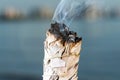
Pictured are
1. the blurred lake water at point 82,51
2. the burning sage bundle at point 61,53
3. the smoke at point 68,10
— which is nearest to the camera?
the burning sage bundle at point 61,53

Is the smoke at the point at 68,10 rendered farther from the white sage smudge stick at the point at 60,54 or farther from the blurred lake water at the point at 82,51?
the blurred lake water at the point at 82,51

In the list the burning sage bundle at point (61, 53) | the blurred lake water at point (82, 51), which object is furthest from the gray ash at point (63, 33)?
the blurred lake water at point (82, 51)

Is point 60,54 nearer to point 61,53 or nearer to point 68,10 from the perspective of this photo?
point 61,53

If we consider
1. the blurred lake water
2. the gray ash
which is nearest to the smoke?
the gray ash

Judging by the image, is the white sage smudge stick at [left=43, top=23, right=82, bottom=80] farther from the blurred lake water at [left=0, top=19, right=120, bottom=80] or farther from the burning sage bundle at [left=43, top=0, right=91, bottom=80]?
the blurred lake water at [left=0, top=19, right=120, bottom=80]

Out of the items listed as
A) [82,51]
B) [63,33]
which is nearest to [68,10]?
[63,33]

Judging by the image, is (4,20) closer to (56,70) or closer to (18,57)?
(18,57)

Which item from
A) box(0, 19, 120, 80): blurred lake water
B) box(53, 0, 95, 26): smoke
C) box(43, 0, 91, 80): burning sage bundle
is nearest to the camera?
box(43, 0, 91, 80): burning sage bundle
